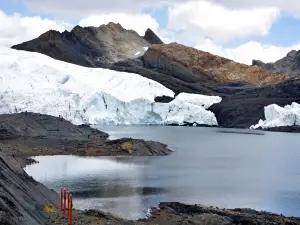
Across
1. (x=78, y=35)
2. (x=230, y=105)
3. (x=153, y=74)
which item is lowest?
(x=230, y=105)

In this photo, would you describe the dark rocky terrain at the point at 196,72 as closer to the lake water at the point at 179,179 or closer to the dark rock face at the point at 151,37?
the dark rock face at the point at 151,37

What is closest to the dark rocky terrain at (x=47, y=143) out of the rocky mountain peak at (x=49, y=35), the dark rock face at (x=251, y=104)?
the dark rock face at (x=251, y=104)

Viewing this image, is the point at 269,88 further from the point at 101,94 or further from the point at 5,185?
the point at 5,185

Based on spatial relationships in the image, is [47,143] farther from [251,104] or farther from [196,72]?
[196,72]

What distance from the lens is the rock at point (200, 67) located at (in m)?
126

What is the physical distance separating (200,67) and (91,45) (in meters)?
34.4

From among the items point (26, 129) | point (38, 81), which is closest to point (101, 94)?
point (38, 81)

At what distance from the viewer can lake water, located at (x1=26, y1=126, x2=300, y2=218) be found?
23.5 meters

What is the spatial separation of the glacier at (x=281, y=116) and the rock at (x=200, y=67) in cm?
3624

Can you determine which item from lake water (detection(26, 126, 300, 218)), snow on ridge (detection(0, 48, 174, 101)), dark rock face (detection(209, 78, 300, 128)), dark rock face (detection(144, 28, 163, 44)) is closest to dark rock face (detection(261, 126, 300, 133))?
dark rock face (detection(209, 78, 300, 128))

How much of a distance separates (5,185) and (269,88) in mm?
91599

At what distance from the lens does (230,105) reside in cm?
9744

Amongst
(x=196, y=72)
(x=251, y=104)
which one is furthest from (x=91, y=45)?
(x=251, y=104)

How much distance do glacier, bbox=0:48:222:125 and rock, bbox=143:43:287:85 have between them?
25.5 m
